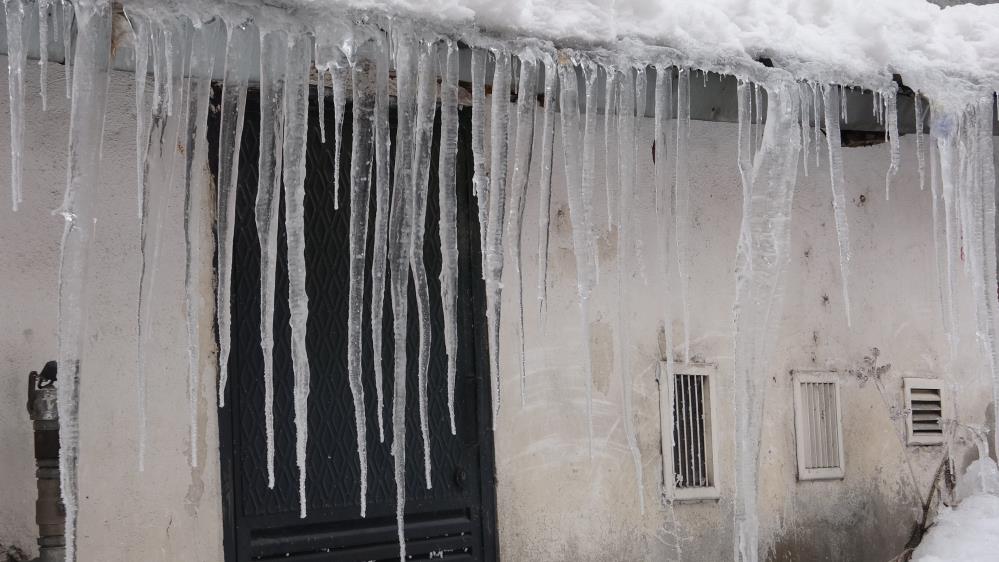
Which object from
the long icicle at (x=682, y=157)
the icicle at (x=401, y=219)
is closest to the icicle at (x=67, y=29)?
the icicle at (x=401, y=219)

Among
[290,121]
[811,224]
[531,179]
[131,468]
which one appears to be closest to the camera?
[290,121]

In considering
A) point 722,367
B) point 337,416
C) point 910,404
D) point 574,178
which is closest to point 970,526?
point 910,404

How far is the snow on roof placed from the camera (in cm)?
400

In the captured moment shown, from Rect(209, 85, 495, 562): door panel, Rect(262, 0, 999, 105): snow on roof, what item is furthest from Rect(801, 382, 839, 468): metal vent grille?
Rect(209, 85, 495, 562): door panel

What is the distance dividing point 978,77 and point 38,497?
195 inches

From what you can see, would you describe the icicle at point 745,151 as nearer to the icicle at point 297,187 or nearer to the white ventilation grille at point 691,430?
the white ventilation grille at point 691,430

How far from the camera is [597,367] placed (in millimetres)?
5660

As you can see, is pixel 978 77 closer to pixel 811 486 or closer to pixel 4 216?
pixel 811 486

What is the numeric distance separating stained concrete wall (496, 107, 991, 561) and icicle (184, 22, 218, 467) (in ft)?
5.66

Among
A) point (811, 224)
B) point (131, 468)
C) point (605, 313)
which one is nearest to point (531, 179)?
point (605, 313)

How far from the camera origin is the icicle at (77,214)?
11.4 ft

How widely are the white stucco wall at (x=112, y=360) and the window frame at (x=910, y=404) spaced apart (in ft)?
15.4

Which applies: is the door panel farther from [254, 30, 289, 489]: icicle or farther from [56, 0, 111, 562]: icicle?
[56, 0, 111, 562]: icicle

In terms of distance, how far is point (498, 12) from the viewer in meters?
3.96
